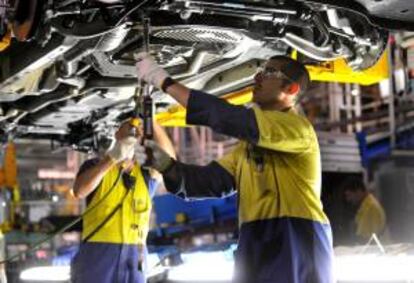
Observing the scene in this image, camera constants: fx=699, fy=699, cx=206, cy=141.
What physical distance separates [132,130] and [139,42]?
32.6 inches

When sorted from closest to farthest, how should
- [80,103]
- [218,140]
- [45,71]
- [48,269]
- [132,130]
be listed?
[132,130]
[45,71]
[80,103]
[48,269]
[218,140]

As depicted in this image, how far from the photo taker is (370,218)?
762cm

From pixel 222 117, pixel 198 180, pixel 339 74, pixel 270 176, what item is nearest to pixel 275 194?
pixel 270 176

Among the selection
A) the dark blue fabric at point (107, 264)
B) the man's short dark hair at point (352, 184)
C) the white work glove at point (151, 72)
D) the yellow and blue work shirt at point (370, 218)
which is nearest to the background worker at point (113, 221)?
the dark blue fabric at point (107, 264)

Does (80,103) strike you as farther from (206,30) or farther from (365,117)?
(365,117)

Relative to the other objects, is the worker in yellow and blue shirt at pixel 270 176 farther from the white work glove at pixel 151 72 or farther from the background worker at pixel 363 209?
the background worker at pixel 363 209

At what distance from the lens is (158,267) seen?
218 inches

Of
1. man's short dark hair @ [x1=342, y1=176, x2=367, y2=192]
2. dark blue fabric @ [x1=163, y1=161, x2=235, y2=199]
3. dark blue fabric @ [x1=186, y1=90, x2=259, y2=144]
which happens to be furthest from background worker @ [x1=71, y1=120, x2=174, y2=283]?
man's short dark hair @ [x1=342, y1=176, x2=367, y2=192]

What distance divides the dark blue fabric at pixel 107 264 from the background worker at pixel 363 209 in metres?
3.52

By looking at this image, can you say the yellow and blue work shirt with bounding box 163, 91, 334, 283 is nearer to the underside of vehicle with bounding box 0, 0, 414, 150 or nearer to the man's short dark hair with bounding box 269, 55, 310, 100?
the man's short dark hair with bounding box 269, 55, 310, 100

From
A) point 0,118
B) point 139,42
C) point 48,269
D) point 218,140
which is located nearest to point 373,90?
point 218,140

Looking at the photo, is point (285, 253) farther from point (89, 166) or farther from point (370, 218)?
point (370, 218)

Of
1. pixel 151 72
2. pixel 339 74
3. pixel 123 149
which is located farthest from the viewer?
pixel 339 74

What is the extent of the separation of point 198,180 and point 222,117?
0.56m
